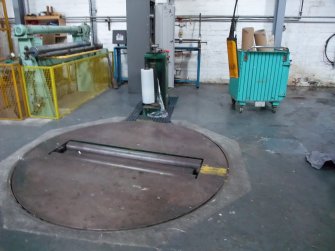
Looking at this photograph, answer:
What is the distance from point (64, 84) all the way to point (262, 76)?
A: 11.2ft

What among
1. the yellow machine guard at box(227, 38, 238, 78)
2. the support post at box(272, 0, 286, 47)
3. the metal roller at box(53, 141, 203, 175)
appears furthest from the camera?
the support post at box(272, 0, 286, 47)

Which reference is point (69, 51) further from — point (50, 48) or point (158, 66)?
point (158, 66)

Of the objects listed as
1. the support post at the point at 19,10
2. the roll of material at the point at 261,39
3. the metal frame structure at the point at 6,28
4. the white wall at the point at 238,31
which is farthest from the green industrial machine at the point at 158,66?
the metal frame structure at the point at 6,28

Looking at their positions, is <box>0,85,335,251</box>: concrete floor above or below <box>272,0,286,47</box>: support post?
below

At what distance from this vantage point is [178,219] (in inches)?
81.9

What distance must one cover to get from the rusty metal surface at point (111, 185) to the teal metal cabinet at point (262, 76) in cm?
141

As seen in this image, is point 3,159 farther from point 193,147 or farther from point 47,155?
point 193,147

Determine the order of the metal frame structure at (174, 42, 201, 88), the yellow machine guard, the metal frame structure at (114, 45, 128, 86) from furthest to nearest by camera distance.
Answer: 1. the metal frame structure at (114, 45, 128, 86)
2. the metal frame structure at (174, 42, 201, 88)
3. the yellow machine guard

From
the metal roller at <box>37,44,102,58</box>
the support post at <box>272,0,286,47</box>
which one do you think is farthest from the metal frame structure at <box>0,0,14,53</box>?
the support post at <box>272,0,286,47</box>

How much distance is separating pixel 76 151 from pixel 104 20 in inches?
176

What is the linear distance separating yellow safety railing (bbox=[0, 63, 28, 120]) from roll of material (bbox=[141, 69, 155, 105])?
1.78 metres

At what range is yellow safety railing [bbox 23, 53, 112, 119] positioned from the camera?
160 inches

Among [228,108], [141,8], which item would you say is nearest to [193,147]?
[228,108]

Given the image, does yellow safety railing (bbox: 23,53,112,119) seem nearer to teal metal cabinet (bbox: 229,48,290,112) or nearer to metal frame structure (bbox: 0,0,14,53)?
teal metal cabinet (bbox: 229,48,290,112)
